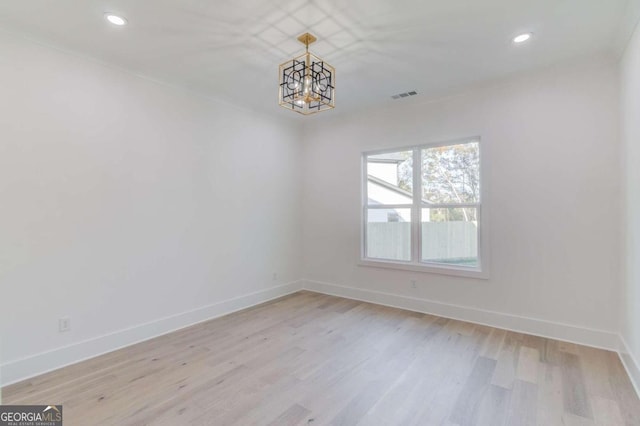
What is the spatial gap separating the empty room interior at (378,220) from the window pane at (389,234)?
0.04 metres

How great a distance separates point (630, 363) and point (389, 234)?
8.85ft

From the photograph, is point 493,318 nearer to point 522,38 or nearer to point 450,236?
point 450,236

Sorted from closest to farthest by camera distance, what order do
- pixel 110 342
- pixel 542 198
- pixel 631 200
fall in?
pixel 631 200 → pixel 110 342 → pixel 542 198

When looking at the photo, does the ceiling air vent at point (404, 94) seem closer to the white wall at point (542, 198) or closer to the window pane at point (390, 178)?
the white wall at point (542, 198)

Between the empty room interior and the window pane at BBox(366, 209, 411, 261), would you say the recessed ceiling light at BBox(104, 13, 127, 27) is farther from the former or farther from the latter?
the window pane at BBox(366, 209, 411, 261)

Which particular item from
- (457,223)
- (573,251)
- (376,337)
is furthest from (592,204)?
(376,337)

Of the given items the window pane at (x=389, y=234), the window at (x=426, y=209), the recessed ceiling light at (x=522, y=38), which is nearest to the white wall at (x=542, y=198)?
the window at (x=426, y=209)

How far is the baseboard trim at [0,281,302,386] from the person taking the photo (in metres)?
2.45

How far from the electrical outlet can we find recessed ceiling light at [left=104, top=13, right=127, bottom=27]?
2600 mm

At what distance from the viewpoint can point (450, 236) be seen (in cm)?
395

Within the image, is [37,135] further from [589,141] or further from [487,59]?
[589,141]

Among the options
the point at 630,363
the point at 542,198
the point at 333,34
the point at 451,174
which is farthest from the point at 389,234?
the point at 333,34

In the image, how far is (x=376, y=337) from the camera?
3.28 m

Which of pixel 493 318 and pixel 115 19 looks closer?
pixel 115 19
